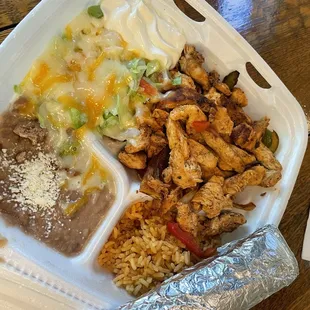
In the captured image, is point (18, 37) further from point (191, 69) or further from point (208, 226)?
point (208, 226)

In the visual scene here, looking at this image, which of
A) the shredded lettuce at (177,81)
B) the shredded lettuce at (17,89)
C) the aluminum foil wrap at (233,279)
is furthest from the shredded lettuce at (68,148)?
the aluminum foil wrap at (233,279)

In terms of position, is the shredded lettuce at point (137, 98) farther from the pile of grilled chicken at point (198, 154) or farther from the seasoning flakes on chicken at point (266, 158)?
the seasoning flakes on chicken at point (266, 158)

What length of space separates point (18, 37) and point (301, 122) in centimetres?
138

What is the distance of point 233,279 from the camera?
1.92m

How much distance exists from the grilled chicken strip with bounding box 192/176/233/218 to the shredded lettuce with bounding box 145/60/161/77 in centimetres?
55

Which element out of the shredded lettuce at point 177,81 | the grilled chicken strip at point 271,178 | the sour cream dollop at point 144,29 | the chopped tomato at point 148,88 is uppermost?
the sour cream dollop at point 144,29

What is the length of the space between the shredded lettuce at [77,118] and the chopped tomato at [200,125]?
48 centimetres

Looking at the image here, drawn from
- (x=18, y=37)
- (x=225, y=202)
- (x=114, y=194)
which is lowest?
(x=225, y=202)

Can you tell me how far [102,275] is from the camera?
2.11 metres

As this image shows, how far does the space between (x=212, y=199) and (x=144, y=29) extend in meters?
0.82

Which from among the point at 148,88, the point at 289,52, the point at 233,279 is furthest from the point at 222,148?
the point at 289,52

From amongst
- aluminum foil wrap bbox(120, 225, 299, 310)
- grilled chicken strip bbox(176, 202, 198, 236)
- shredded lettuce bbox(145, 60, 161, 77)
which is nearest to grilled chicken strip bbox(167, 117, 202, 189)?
grilled chicken strip bbox(176, 202, 198, 236)

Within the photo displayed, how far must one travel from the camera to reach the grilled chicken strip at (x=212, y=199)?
2.12 m

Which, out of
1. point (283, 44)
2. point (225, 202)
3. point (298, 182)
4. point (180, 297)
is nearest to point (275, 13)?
point (283, 44)
